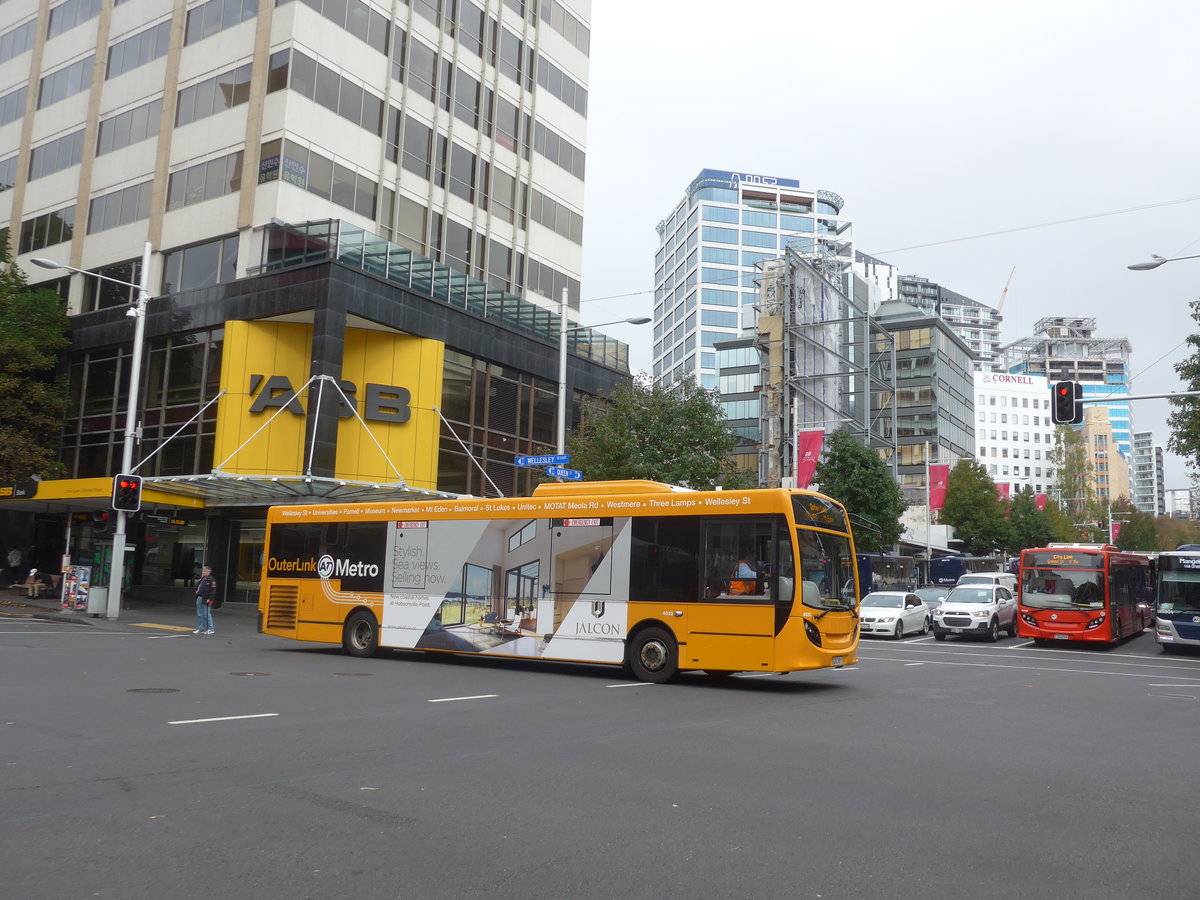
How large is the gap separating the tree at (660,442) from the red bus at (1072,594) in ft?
30.0

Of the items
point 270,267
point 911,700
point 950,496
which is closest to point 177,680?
point 911,700

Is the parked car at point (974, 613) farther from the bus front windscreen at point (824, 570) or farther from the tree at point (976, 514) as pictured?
the tree at point (976, 514)

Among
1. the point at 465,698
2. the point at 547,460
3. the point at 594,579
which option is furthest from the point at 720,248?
the point at 465,698

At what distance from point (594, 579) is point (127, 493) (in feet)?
54.6

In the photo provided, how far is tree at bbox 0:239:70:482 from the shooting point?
36719 millimetres

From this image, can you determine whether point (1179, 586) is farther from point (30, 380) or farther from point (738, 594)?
point (30, 380)

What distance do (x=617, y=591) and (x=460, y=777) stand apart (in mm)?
8776

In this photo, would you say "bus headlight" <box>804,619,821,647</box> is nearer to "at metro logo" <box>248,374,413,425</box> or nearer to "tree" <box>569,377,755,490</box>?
"tree" <box>569,377,755,490</box>

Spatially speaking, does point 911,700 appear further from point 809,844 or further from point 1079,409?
point 1079,409

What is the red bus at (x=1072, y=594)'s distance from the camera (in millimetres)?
27625

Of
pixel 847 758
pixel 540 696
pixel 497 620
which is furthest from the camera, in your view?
pixel 497 620

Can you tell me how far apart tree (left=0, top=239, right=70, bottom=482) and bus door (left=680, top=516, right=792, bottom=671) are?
3119 cm

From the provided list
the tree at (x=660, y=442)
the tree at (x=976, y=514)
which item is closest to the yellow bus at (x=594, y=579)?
the tree at (x=660, y=442)

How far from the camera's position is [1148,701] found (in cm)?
1494
